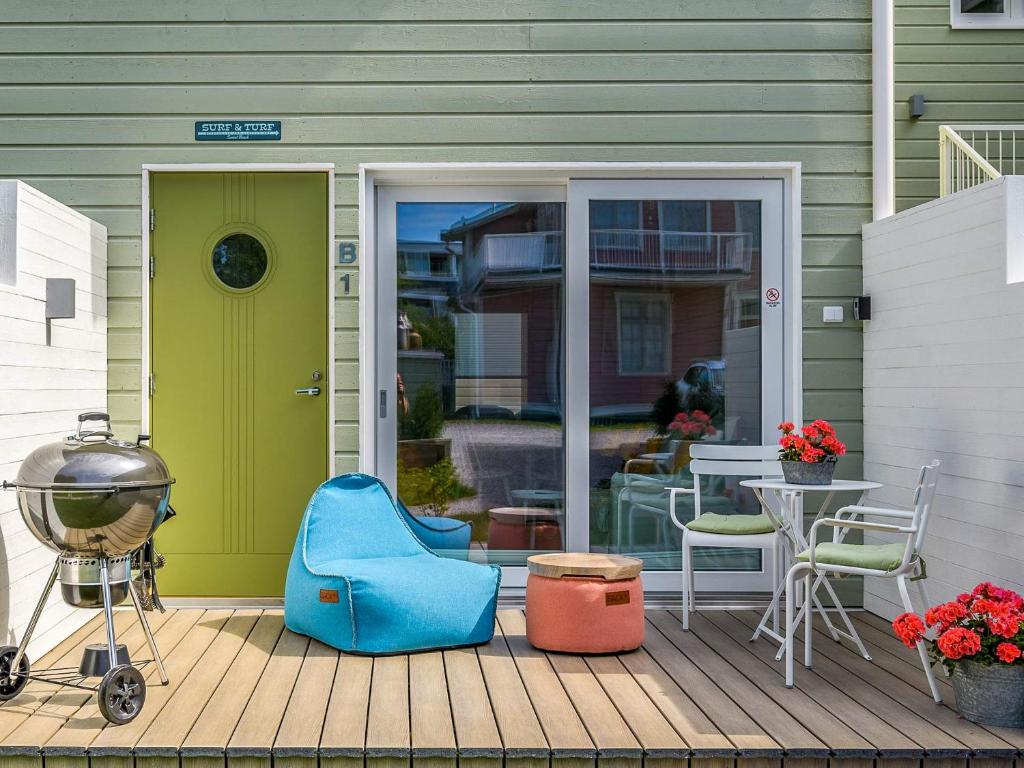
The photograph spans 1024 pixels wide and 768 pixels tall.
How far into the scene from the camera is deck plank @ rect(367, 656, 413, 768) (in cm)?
311

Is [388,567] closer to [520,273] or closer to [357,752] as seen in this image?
[357,752]

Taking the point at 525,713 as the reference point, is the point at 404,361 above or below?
above

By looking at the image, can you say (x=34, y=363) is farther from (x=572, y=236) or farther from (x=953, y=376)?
(x=953, y=376)

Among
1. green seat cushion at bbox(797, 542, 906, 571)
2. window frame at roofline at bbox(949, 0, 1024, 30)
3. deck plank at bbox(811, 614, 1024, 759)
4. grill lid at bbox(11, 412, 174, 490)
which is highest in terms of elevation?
window frame at roofline at bbox(949, 0, 1024, 30)

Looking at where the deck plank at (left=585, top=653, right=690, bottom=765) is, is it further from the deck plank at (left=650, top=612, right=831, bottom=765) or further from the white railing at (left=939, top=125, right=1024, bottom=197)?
the white railing at (left=939, top=125, right=1024, bottom=197)

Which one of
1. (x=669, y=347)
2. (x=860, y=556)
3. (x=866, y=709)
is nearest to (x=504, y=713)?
(x=866, y=709)

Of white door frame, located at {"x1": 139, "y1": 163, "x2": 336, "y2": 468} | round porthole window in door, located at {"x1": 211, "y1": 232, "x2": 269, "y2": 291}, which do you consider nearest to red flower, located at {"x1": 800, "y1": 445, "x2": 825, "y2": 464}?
white door frame, located at {"x1": 139, "y1": 163, "x2": 336, "y2": 468}

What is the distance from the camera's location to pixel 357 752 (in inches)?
123

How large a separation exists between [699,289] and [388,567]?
2.19m

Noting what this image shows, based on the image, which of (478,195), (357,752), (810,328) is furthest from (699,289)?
(357,752)

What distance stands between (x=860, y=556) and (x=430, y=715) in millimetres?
1724

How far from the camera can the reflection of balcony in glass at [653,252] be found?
530cm

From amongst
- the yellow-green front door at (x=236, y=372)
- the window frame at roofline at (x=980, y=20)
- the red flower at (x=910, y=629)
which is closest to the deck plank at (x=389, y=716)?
the yellow-green front door at (x=236, y=372)

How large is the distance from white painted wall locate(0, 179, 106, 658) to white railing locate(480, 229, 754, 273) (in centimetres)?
202
